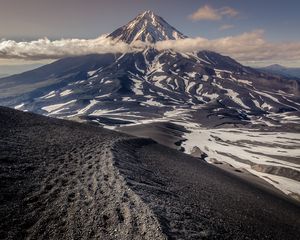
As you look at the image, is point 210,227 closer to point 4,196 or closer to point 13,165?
point 4,196

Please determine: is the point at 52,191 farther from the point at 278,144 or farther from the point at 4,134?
the point at 278,144

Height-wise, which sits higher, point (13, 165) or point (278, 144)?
point (13, 165)

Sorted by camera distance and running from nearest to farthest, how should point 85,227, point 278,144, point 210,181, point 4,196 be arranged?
point 85,227
point 4,196
point 210,181
point 278,144

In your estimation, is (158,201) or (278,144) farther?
(278,144)

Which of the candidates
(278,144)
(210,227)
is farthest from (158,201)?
(278,144)

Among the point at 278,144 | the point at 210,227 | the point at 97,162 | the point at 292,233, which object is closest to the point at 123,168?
the point at 97,162

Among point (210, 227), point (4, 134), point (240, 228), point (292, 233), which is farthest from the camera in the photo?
point (4, 134)

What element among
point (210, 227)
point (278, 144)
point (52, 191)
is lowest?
point (278, 144)
